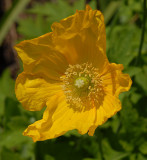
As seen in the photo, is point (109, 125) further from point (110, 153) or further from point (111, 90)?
point (111, 90)

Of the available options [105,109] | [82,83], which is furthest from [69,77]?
[105,109]

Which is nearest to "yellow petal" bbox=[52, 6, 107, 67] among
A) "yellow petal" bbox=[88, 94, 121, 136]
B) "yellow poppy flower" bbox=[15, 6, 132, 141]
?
"yellow poppy flower" bbox=[15, 6, 132, 141]

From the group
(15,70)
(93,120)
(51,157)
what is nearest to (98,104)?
(93,120)

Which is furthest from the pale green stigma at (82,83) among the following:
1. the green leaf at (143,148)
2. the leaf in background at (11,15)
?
the leaf in background at (11,15)

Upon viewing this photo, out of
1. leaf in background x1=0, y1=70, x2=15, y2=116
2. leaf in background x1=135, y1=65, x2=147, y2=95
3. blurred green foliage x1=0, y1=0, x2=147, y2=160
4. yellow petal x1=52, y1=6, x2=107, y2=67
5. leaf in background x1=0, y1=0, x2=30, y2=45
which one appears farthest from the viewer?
leaf in background x1=0, y1=0, x2=30, y2=45

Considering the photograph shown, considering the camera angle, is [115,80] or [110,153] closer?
[115,80]

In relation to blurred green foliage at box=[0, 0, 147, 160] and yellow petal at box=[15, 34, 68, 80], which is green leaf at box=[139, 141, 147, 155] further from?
yellow petal at box=[15, 34, 68, 80]

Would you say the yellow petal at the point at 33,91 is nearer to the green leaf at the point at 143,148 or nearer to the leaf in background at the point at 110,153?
the leaf in background at the point at 110,153
